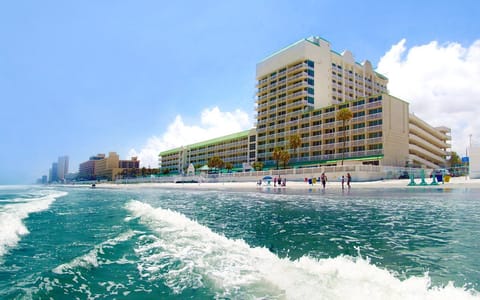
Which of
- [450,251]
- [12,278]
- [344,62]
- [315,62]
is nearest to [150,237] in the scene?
[12,278]

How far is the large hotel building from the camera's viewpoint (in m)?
64.3

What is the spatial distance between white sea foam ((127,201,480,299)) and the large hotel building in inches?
2354

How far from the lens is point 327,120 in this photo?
244 feet

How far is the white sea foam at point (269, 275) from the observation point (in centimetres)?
448

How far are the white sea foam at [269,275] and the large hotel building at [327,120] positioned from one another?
196ft

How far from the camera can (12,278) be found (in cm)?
563

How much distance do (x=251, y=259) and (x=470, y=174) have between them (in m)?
42.7

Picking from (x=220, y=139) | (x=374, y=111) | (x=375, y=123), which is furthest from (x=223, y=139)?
(x=375, y=123)

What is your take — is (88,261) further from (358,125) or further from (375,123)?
(358,125)

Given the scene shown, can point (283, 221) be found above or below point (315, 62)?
below

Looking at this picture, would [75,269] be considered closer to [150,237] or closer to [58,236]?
[150,237]

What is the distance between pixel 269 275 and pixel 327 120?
238 ft

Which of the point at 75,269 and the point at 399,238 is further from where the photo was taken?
the point at 399,238

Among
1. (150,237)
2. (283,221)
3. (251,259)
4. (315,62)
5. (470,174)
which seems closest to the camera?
(251,259)
